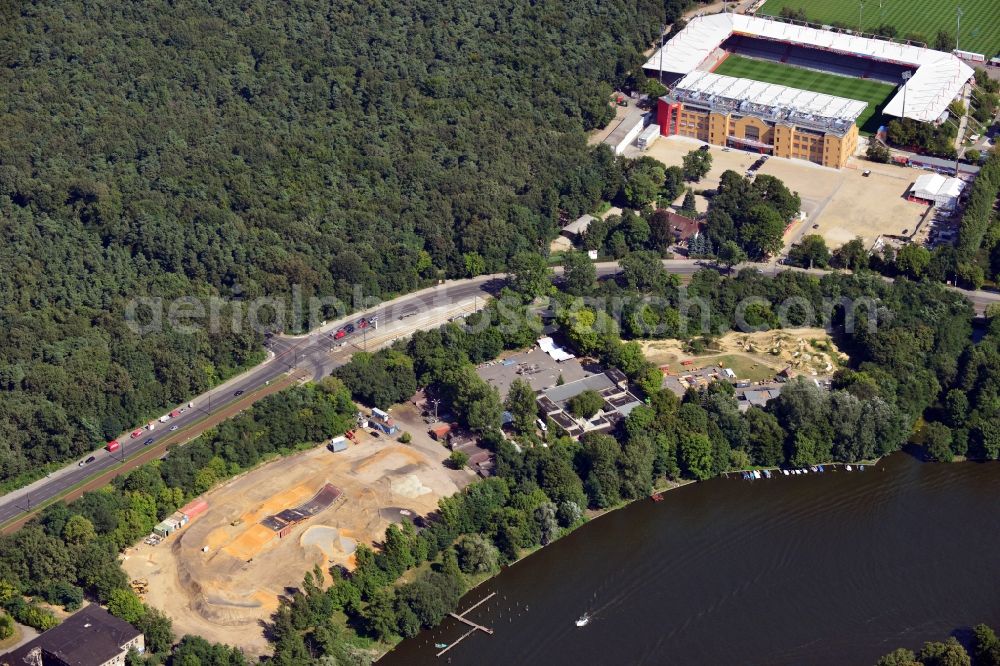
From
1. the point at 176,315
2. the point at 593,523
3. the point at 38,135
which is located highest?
the point at 38,135

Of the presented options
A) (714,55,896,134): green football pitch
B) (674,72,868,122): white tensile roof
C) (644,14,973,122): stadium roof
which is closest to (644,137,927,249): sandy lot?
(674,72,868,122): white tensile roof

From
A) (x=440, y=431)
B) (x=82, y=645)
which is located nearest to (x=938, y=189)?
(x=440, y=431)

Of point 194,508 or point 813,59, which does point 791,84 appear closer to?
point 813,59

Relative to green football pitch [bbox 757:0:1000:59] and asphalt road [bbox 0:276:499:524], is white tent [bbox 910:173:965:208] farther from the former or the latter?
asphalt road [bbox 0:276:499:524]

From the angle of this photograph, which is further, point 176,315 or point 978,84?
point 978,84

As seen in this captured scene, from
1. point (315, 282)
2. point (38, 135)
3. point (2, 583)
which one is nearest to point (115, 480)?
point (2, 583)

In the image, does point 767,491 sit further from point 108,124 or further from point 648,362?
point 108,124

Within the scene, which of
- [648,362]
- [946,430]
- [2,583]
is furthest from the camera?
[648,362]

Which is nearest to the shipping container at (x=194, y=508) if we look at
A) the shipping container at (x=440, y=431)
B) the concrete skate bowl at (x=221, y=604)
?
the concrete skate bowl at (x=221, y=604)
